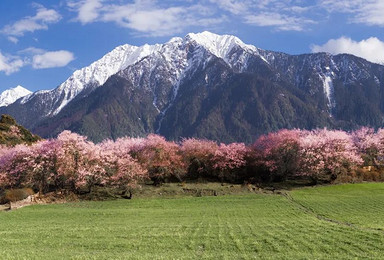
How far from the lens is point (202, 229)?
25281 millimetres

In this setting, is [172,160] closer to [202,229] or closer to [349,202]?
[349,202]

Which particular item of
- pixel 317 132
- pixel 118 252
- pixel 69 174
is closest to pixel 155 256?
pixel 118 252

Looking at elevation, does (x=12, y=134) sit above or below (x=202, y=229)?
above

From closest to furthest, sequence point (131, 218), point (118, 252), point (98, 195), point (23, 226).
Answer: point (118, 252), point (23, 226), point (131, 218), point (98, 195)

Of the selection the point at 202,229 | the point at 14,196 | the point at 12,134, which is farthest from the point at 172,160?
the point at 12,134

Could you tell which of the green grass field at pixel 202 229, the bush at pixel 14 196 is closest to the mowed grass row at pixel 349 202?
the green grass field at pixel 202 229

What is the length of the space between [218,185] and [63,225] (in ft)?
107

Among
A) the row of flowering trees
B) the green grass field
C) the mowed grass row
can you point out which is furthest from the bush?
the mowed grass row

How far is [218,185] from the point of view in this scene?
57656 millimetres

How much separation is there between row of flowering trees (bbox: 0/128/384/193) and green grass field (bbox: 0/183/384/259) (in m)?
8.75

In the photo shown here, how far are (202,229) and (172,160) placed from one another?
35.3 metres

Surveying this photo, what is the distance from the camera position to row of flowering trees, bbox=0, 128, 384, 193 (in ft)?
169

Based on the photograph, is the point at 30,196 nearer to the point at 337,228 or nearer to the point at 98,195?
the point at 98,195

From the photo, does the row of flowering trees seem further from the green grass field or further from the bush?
the green grass field
